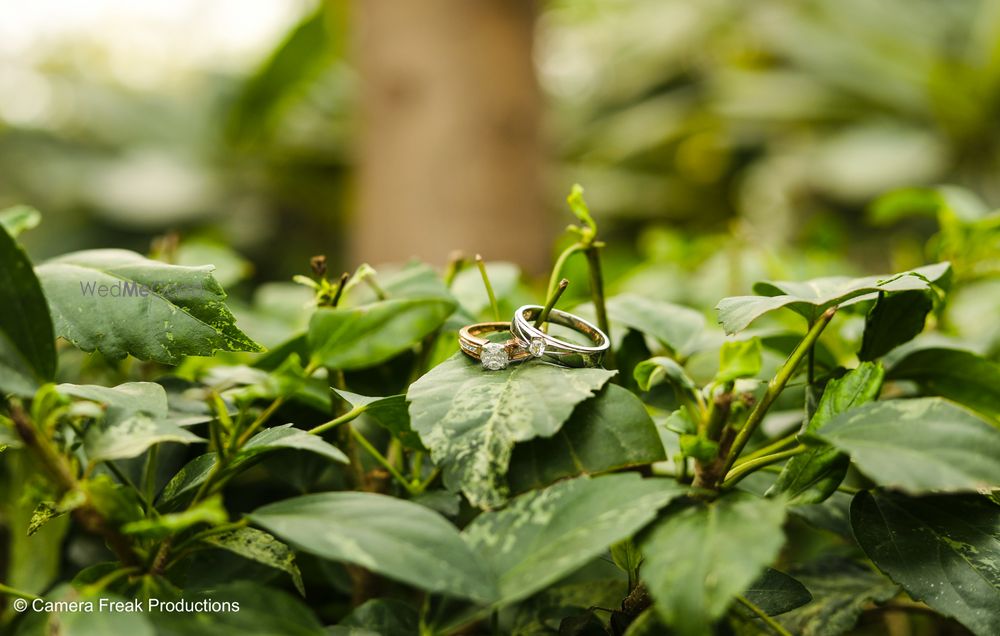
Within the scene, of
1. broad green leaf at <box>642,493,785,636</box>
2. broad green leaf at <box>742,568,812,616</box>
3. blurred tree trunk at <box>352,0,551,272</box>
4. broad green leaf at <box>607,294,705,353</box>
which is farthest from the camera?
blurred tree trunk at <box>352,0,551,272</box>

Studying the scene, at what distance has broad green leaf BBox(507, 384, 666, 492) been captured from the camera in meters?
0.35

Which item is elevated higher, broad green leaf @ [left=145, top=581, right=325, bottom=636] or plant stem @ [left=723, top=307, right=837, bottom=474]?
plant stem @ [left=723, top=307, right=837, bottom=474]

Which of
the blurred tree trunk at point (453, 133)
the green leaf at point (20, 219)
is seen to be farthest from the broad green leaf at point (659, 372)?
the blurred tree trunk at point (453, 133)

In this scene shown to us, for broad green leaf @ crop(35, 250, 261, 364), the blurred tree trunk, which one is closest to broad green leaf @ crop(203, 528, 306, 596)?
broad green leaf @ crop(35, 250, 261, 364)

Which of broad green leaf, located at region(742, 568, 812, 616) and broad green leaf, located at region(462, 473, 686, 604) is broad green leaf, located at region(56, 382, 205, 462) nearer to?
broad green leaf, located at region(462, 473, 686, 604)

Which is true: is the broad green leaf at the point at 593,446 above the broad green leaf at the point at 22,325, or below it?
below

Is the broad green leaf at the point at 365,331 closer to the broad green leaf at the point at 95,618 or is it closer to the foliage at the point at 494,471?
the foliage at the point at 494,471

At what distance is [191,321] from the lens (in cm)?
41

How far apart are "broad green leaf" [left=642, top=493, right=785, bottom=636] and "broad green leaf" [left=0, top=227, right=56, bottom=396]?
28 cm

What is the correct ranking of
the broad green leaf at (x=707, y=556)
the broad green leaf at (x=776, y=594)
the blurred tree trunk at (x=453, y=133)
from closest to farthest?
1. the broad green leaf at (x=707, y=556)
2. the broad green leaf at (x=776, y=594)
3. the blurred tree trunk at (x=453, y=133)

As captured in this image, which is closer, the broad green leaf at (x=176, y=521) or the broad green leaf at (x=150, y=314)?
the broad green leaf at (x=176, y=521)

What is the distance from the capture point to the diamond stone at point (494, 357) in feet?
1.28

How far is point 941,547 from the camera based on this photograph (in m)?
0.37

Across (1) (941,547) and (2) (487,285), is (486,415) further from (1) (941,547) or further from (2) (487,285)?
(1) (941,547)
